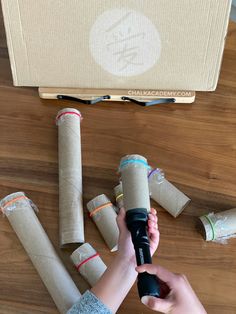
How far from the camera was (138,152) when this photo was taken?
880mm

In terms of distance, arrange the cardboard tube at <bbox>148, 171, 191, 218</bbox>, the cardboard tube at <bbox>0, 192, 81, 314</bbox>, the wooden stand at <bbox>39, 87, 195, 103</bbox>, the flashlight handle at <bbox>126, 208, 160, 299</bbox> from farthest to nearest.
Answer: the wooden stand at <bbox>39, 87, 195, 103</bbox>, the cardboard tube at <bbox>148, 171, 191, 218</bbox>, the cardboard tube at <bbox>0, 192, 81, 314</bbox>, the flashlight handle at <bbox>126, 208, 160, 299</bbox>

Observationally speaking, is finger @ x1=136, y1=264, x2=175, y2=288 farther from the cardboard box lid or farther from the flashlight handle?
the cardboard box lid

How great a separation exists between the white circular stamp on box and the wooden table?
91 millimetres

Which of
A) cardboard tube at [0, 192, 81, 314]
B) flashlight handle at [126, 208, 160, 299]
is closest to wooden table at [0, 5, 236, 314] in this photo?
cardboard tube at [0, 192, 81, 314]

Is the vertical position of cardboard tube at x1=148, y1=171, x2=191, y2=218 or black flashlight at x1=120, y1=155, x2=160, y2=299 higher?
cardboard tube at x1=148, y1=171, x2=191, y2=218

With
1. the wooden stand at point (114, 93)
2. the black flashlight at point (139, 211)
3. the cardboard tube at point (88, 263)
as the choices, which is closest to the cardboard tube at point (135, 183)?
the black flashlight at point (139, 211)

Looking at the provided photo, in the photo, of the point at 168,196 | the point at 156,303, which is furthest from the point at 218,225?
the point at 156,303

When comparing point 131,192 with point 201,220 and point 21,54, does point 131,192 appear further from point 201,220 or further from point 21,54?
point 21,54

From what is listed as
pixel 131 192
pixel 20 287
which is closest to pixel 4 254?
pixel 20 287

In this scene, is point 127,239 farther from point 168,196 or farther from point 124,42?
point 124,42

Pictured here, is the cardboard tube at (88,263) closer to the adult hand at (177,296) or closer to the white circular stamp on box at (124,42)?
the adult hand at (177,296)

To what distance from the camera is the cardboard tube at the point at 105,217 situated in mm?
752

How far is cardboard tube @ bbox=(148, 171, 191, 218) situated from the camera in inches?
31.3

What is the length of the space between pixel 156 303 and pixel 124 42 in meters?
0.48
